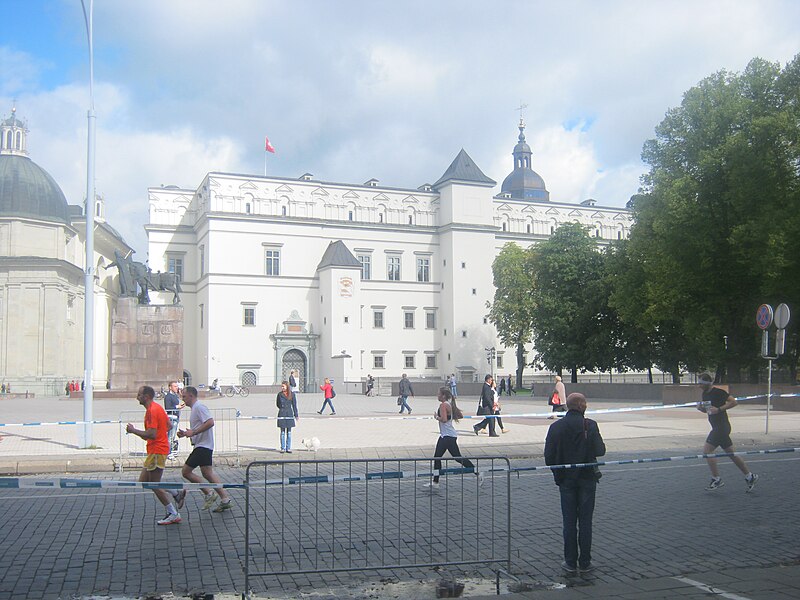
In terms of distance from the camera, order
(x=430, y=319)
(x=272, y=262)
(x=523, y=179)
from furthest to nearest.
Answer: (x=523, y=179) < (x=430, y=319) < (x=272, y=262)

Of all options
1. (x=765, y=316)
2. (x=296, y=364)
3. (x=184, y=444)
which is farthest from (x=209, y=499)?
(x=296, y=364)

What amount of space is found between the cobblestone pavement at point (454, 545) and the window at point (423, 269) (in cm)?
6868

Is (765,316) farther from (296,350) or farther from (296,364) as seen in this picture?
(296,364)

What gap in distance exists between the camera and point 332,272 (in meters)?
73.6

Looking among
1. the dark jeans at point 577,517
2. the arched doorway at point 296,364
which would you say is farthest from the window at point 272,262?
the dark jeans at point 577,517

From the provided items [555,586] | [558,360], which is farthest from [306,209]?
[555,586]

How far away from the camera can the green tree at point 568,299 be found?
5403 centimetres

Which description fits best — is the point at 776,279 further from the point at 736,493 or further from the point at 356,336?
the point at 356,336

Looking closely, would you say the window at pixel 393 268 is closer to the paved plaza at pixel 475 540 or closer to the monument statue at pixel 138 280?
the monument statue at pixel 138 280

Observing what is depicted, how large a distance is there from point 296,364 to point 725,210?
1765 inches

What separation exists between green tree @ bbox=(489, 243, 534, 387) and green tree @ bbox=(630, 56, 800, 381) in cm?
2319

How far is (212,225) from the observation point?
7206 centimetres

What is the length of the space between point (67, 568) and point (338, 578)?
265 cm

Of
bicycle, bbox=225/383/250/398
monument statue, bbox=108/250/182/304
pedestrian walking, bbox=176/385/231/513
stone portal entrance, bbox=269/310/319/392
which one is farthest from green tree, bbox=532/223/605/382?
pedestrian walking, bbox=176/385/231/513
